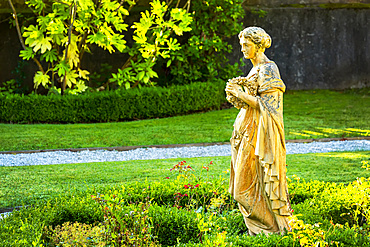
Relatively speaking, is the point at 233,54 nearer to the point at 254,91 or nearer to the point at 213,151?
the point at 213,151

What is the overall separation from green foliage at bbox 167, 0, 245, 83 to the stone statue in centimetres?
919

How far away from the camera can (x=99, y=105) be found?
11.5 metres

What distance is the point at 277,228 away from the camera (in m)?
3.86

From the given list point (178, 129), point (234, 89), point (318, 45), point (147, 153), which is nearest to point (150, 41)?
point (178, 129)

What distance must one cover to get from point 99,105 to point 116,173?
5.23m

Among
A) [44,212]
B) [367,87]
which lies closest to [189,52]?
[367,87]

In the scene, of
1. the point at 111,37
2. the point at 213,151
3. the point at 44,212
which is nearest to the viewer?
the point at 44,212

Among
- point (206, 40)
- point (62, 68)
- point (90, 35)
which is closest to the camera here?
point (90, 35)

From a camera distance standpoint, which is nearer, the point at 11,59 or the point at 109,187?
the point at 109,187

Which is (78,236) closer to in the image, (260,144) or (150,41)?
(260,144)

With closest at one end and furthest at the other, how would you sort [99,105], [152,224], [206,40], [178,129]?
[152,224], [178,129], [99,105], [206,40]

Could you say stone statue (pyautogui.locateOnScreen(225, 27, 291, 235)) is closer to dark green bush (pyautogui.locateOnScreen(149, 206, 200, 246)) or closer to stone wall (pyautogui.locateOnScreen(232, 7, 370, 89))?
dark green bush (pyautogui.locateOnScreen(149, 206, 200, 246))

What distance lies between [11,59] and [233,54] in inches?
295

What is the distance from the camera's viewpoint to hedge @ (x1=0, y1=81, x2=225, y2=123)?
1134 cm
